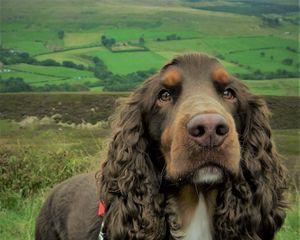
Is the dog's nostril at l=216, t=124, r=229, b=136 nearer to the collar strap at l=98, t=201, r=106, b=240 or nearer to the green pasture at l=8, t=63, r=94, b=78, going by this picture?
the collar strap at l=98, t=201, r=106, b=240

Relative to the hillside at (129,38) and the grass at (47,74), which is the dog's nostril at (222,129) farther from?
the grass at (47,74)

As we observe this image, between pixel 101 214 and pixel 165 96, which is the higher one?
pixel 165 96

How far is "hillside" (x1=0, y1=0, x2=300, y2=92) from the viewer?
18.7 m

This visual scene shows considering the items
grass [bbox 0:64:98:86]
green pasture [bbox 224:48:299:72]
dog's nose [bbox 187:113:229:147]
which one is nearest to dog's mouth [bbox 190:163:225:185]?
dog's nose [bbox 187:113:229:147]

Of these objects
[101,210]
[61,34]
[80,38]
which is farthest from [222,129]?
[61,34]

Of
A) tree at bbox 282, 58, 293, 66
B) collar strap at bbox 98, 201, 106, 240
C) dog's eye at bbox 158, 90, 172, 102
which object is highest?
dog's eye at bbox 158, 90, 172, 102

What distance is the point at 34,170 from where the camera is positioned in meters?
8.59

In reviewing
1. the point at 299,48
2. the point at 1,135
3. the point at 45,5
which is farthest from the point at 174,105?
the point at 45,5

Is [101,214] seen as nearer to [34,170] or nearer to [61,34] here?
[34,170]

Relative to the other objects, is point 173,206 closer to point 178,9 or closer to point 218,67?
point 218,67

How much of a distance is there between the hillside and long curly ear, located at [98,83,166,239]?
26.5 ft

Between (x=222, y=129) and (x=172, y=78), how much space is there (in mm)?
733

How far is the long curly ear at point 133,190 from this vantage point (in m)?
4.11

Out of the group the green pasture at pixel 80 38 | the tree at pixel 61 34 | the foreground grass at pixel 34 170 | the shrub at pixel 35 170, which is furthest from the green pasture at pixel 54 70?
the shrub at pixel 35 170
